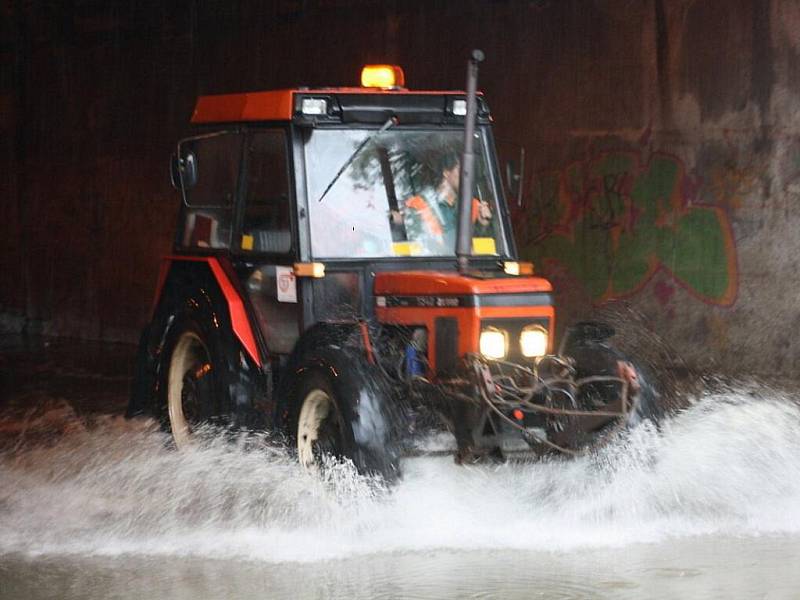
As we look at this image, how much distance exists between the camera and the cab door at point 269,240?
8.07 m

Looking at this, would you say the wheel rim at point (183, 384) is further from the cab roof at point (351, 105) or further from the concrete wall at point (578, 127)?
the concrete wall at point (578, 127)

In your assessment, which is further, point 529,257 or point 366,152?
→ point 529,257

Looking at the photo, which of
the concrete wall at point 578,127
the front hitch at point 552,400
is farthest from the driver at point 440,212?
the concrete wall at point 578,127

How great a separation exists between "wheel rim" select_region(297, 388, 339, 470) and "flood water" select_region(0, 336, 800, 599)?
0.10m

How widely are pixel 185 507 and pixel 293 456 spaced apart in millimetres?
685

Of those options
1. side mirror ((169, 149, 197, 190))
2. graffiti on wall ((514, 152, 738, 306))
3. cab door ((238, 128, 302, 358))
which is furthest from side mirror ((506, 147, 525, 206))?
graffiti on wall ((514, 152, 738, 306))

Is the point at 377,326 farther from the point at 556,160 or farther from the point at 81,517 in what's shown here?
the point at 556,160

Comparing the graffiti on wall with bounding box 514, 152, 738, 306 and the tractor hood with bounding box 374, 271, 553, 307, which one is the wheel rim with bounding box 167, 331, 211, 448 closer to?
the tractor hood with bounding box 374, 271, 553, 307

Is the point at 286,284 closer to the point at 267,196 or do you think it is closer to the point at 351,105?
the point at 267,196

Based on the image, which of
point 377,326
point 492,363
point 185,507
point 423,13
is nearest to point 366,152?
point 377,326

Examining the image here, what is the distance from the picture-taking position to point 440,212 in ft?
26.9

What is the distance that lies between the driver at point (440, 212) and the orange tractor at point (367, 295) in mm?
11

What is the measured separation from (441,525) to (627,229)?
726 cm

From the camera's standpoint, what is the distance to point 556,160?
14.4 meters
